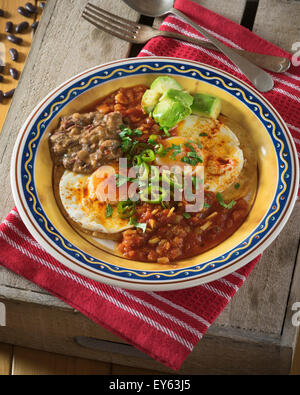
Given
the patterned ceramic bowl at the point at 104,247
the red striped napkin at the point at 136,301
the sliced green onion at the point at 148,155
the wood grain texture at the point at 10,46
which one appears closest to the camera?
the patterned ceramic bowl at the point at 104,247

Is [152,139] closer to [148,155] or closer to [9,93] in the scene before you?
[148,155]

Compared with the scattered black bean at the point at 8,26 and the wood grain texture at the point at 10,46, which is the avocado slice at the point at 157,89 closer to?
the wood grain texture at the point at 10,46

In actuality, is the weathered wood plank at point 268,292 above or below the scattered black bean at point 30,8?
below

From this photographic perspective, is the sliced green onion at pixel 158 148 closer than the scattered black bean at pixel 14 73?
Yes

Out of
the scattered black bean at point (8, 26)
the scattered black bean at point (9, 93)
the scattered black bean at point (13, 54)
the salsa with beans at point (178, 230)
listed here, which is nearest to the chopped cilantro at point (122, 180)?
the salsa with beans at point (178, 230)

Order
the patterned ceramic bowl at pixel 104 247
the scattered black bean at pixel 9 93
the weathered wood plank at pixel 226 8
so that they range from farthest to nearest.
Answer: the scattered black bean at pixel 9 93, the weathered wood plank at pixel 226 8, the patterned ceramic bowl at pixel 104 247

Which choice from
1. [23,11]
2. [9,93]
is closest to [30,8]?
[23,11]

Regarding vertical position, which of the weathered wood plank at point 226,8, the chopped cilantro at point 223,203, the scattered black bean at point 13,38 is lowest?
the chopped cilantro at point 223,203
